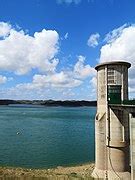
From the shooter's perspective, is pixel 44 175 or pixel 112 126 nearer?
pixel 112 126

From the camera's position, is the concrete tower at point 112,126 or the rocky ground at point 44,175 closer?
the concrete tower at point 112,126

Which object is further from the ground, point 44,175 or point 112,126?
point 112,126

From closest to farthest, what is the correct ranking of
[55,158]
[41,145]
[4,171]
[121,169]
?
[121,169] < [4,171] < [55,158] < [41,145]

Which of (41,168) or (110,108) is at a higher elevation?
(110,108)

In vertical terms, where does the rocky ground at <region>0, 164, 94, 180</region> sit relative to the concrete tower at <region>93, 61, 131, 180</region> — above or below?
below

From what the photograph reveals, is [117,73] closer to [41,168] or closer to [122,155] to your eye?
[122,155]

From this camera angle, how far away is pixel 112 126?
30062 mm

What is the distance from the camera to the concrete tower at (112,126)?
29672mm

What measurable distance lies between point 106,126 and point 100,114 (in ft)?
5.14

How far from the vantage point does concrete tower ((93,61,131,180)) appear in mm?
29672

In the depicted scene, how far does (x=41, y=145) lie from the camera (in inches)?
2280

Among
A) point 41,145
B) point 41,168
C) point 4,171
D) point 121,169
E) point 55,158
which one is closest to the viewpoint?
point 121,169

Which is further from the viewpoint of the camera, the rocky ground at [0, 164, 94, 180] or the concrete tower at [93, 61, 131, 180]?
the rocky ground at [0, 164, 94, 180]

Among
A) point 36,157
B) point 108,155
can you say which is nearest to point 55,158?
point 36,157
